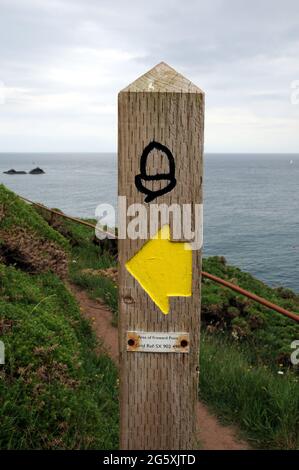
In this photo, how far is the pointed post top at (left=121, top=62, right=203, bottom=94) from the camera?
5.84 feet

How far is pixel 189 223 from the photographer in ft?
5.94

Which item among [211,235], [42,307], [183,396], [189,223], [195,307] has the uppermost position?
[189,223]

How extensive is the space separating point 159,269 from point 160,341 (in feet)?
1.08

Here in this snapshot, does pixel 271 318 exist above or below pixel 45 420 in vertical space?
below

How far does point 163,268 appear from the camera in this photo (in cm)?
184

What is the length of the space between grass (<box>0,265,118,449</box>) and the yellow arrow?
5.50ft

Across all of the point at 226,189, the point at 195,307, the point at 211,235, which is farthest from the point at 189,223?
the point at 226,189

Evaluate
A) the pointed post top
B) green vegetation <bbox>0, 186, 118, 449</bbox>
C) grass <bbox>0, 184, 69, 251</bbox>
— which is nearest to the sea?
grass <bbox>0, 184, 69, 251</bbox>

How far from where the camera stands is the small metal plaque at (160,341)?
191 centimetres

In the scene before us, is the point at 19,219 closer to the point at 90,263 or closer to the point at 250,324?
the point at 90,263

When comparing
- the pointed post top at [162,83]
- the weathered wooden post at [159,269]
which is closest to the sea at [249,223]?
the weathered wooden post at [159,269]
